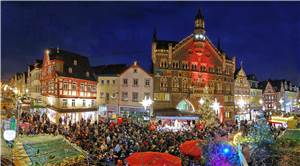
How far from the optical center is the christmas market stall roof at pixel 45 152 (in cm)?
1176

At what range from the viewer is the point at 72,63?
4366cm

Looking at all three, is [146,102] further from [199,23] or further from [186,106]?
[199,23]

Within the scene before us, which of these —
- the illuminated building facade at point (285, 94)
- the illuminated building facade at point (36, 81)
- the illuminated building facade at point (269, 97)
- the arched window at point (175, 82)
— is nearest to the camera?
the arched window at point (175, 82)

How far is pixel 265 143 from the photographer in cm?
1323

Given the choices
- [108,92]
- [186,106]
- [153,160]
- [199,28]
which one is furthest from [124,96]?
[153,160]

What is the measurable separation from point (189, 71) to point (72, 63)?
60.6 feet

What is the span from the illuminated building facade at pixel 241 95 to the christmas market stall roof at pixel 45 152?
47.3 metres

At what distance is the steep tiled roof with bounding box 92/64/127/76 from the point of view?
47.9 meters

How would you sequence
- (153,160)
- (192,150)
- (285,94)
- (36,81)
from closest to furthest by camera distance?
(153,160)
(192,150)
(36,81)
(285,94)

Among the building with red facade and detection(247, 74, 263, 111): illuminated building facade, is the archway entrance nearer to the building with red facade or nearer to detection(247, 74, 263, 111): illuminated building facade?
the building with red facade

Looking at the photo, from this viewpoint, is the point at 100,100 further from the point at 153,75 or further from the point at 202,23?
the point at 202,23

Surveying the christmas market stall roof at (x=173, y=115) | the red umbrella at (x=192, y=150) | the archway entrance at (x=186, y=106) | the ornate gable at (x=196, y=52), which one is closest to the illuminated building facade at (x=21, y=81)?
the christmas market stall roof at (x=173, y=115)

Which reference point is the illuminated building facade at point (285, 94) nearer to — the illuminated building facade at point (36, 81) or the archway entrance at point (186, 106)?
the archway entrance at point (186, 106)

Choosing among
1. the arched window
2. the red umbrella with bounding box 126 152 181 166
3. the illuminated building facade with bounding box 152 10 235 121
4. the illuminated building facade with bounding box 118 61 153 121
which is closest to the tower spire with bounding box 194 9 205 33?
the illuminated building facade with bounding box 152 10 235 121
